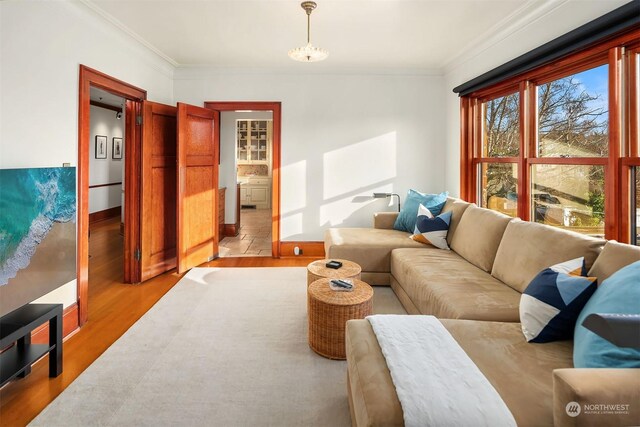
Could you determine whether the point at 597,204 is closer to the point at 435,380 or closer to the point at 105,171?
the point at 435,380

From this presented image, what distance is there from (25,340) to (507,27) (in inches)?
180

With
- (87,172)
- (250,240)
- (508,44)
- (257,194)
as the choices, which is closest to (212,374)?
(87,172)

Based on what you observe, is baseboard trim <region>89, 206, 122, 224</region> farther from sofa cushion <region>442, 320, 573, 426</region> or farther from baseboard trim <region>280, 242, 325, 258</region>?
sofa cushion <region>442, 320, 573, 426</region>

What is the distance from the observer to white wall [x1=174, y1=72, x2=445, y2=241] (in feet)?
16.7

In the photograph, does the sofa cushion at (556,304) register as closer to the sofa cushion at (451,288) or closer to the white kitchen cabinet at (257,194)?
the sofa cushion at (451,288)

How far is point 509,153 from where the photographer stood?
3889 mm

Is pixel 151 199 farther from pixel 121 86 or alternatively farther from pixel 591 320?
pixel 591 320

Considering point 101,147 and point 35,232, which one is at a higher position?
→ point 101,147

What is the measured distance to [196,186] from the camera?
4.63 m

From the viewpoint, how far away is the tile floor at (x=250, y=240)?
5.53 m

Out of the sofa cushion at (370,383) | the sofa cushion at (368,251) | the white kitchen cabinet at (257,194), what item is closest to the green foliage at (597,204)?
the sofa cushion at (368,251)

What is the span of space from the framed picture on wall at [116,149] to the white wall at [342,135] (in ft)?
14.1

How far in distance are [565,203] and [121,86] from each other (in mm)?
4258

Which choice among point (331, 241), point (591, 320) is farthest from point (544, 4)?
point (591, 320)
